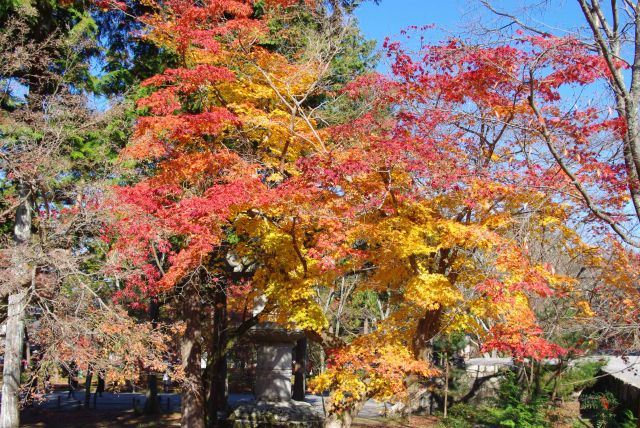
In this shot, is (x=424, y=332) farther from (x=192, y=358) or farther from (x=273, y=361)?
(x=273, y=361)

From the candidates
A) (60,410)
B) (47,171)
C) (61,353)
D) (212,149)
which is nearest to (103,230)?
(47,171)

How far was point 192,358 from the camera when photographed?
1348cm

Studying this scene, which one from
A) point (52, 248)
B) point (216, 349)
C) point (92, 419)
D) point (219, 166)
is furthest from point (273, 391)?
point (52, 248)

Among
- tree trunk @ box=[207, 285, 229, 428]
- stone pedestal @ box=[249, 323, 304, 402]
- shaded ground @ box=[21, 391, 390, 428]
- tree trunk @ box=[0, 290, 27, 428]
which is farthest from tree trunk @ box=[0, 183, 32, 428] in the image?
stone pedestal @ box=[249, 323, 304, 402]

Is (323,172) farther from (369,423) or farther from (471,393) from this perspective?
(471,393)

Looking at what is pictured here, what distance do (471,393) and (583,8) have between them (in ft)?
62.9

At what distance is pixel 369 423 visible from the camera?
19797 mm

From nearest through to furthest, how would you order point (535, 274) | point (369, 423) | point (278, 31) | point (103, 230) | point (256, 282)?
point (535, 274), point (103, 230), point (256, 282), point (278, 31), point (369, 423)

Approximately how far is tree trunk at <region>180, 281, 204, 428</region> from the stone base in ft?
7.75

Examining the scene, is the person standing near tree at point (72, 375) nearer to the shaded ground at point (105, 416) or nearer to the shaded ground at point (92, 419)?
the shaded ground at point (105, 416)

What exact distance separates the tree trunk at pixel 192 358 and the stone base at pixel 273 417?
2363 mm

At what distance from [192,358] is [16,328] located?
4.20 metres

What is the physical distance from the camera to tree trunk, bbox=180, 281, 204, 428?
516 inches

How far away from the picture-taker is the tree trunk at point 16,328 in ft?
30.0
